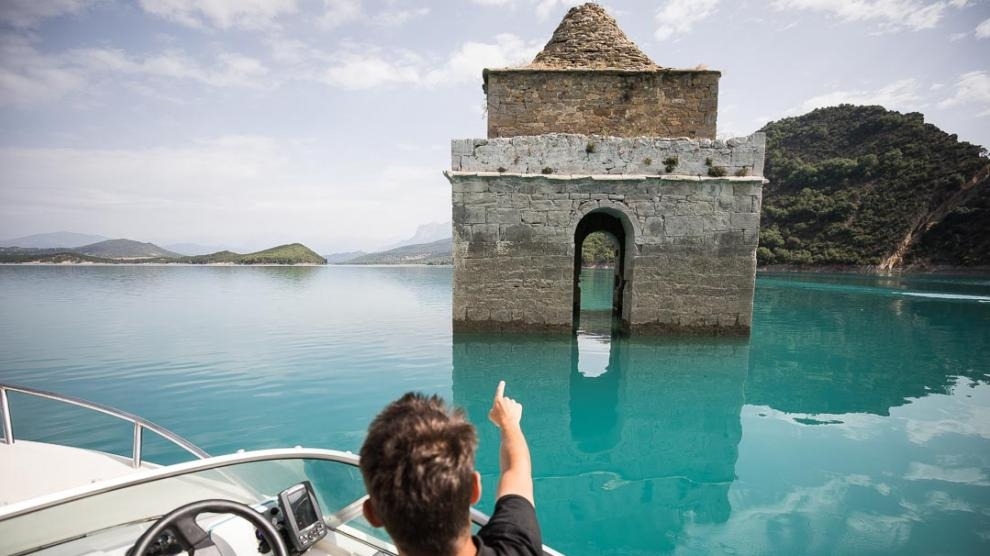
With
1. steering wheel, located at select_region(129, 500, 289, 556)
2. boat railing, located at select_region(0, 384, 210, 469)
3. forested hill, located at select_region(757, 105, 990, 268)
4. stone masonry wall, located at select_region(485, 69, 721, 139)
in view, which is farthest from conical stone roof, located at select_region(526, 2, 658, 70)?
forested hill, located at select_region(757, 105, 990, 268)

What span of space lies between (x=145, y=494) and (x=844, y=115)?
74252mm

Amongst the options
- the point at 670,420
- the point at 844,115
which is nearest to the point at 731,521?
the point at 670,420

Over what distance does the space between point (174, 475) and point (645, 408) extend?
5.24 metres

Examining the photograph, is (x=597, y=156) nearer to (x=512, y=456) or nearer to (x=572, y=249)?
(x=572, y=249)

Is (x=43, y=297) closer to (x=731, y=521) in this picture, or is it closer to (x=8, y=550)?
(x=8, y=550)

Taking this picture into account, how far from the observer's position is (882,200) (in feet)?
136

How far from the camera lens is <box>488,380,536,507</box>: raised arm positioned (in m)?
1.26

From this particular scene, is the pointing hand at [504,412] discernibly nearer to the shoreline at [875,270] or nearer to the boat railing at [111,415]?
the boat railing at [111,415]

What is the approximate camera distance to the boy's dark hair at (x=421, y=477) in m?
0.96

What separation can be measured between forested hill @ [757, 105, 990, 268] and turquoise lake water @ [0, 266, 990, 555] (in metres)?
34.9

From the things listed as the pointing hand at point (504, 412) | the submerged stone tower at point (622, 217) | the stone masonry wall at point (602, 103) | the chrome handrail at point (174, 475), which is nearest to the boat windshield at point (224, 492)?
the chrome handrail at point (174, 475)

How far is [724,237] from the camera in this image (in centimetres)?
927

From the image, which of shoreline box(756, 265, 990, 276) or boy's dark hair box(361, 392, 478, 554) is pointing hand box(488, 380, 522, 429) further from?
shoreline box(756, 265, 990, 276)

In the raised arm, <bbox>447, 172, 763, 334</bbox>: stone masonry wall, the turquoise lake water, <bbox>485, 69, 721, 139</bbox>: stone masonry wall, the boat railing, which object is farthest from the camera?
<bbox>485, 69, 721, 139</bbox>: stone masonry wall
